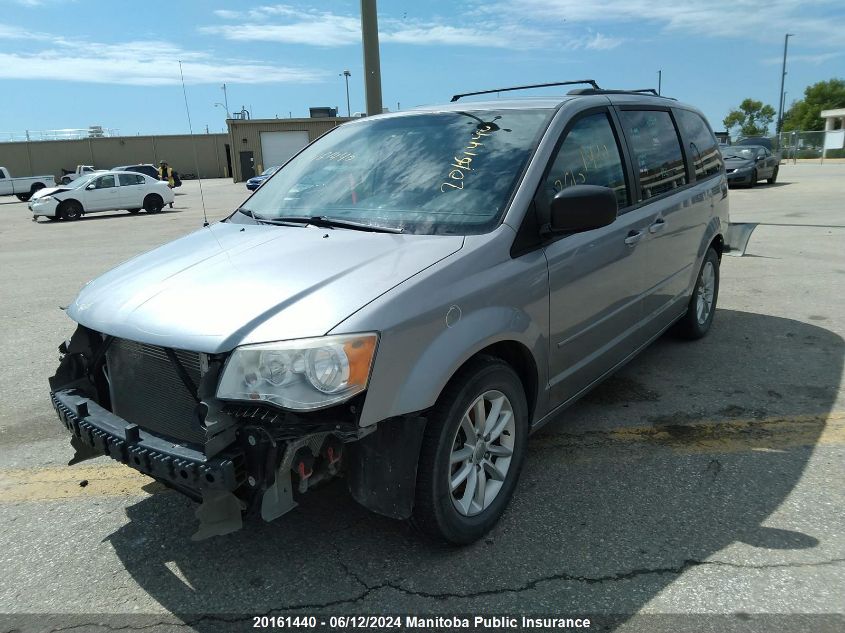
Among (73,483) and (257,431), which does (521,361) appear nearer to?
(257,431)

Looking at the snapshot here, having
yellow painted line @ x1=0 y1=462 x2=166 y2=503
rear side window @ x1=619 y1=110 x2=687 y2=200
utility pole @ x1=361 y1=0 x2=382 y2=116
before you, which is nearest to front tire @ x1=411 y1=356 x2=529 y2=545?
yellow painted line @ x1=0 y1=462 x2=166 y2=503

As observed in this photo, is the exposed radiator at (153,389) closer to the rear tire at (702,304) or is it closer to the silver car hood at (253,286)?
the silver car hood at (253,286)

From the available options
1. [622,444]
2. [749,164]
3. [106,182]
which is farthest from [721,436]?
[106,182]

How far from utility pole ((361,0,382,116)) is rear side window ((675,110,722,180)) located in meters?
3.78

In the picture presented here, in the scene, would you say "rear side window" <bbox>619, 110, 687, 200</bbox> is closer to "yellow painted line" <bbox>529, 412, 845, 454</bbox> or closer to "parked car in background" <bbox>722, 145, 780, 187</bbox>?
"yellow painted line" <bbox>529, 412, 845, 454</bbox>

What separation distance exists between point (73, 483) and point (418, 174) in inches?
98.5

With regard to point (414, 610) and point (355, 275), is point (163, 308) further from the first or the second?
point (414, 610)

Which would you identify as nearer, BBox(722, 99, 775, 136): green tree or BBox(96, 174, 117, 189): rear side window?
BBox(96, 174, 117, 189): rear side window

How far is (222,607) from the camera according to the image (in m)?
2.51

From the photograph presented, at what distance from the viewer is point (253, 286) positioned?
261 cm

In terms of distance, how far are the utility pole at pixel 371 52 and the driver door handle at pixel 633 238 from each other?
471 centimetres

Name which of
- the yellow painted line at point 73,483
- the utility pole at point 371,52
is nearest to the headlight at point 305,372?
the yellow painted line at point 73,483

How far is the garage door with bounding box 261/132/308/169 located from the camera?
5428 centimetres

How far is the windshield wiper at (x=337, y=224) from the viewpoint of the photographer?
10.1ft
